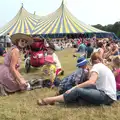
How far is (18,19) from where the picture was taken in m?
30.9

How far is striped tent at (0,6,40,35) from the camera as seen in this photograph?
27.4m

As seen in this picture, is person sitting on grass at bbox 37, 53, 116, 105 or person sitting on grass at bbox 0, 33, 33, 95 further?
person sitting on grass at bbox 0, 33, 33, 95

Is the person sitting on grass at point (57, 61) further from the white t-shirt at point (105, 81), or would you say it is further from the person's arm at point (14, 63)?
the white t-shirt at point (105, 81)

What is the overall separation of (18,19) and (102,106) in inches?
1085

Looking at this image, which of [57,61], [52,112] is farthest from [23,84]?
[57,61]

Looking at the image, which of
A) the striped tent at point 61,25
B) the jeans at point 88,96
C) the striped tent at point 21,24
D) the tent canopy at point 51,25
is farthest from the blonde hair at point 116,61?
the striped tent at point 21,24

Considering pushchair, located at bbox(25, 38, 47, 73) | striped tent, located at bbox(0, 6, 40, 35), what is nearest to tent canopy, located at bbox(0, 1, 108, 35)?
striped tent, located at bbox(0, 6, 40, 35)

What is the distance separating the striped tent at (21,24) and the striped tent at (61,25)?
718 mm

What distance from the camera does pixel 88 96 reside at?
167 inches

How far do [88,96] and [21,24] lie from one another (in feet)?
85.2

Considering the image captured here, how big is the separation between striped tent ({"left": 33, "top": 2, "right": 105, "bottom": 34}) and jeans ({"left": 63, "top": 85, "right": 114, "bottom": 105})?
22.3 meters

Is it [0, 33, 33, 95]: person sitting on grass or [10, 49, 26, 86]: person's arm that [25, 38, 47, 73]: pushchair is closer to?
[0, 33, 33, 95]: person sitting on grass

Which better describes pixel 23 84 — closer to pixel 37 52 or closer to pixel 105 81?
pixel 105 81

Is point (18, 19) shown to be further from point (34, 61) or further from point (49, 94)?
point (49, 94)
